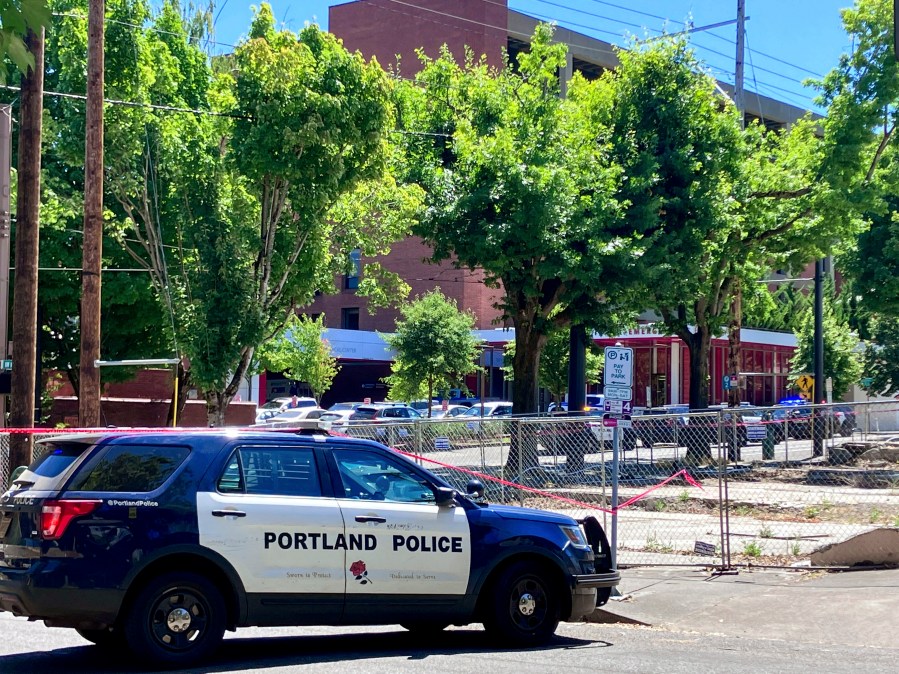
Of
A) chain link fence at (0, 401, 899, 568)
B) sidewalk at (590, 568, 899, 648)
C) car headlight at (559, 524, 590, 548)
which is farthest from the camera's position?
chain link fence at (0, 401, 899, 568)

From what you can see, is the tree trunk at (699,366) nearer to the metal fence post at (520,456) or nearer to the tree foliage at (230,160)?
the tree foliage at (230,160)

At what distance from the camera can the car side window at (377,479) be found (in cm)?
862

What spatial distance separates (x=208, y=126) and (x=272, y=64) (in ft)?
9.41

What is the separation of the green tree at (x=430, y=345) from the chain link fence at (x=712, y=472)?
98.4 feet

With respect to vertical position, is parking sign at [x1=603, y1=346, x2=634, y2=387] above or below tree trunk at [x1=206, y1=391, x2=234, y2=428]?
above

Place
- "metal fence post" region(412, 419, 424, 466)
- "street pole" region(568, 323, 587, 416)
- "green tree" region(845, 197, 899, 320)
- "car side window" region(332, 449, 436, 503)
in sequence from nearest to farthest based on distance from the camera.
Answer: "car side window" region(332, 449, 436, 503), "metal fence post" region(412, 419, 424, 466), "street pole" region(568, 323, 587, 416), "green tree" region(845, 197, 899, 320)

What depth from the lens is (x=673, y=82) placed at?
27.4 meters

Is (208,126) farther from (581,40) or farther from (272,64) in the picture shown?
(581,40)

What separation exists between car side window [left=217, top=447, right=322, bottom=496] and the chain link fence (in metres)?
5.84

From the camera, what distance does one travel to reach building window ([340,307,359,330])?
71.4 meters

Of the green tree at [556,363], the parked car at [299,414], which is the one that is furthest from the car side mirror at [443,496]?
the green tree at [556,363]

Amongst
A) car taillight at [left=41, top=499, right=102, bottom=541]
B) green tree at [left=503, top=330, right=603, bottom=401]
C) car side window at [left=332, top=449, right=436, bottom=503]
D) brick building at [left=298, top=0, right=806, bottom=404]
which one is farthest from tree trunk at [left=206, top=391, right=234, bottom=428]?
brick building at [left=298, top=0, right=806, bottom=404]

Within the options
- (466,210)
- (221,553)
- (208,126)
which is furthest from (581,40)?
(221,553)

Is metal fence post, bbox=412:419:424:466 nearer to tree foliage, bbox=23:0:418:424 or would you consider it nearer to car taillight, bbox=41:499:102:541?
tree foliage, bbox=23:0:418:424
